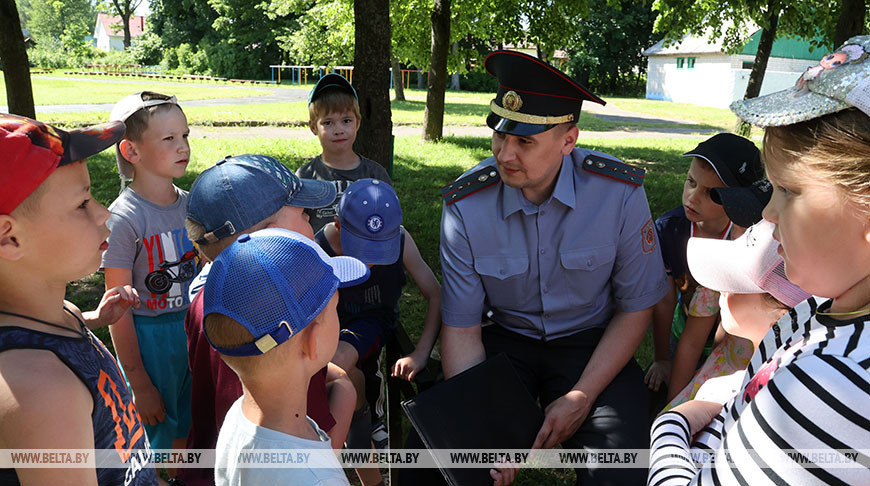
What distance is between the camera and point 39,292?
4.96 ft

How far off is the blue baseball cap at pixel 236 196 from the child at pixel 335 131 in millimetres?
1577

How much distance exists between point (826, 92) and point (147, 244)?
254 cm

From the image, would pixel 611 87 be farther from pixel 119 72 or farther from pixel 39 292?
pixel 39 292

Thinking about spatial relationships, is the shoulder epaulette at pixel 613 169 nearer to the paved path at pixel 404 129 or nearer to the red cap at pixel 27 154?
the red cap at pixel 27 154

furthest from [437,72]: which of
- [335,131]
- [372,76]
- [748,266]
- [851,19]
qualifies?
[748,266]

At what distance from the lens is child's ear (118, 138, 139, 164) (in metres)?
2.79

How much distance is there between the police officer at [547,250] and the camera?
8.85 ft

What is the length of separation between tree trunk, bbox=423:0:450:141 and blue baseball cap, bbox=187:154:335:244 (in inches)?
419

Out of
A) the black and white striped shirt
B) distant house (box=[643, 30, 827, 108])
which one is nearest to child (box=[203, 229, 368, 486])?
the black and white striped shirt

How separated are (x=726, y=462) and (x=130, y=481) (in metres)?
1.45

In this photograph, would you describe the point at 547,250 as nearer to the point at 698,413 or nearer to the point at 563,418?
the point at 563,418

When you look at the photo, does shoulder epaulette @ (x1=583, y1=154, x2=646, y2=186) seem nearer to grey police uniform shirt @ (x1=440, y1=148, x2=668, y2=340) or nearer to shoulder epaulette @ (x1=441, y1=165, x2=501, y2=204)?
grey police uniform shirt @ (x1=440, y1=148, x2=668, y2=340)

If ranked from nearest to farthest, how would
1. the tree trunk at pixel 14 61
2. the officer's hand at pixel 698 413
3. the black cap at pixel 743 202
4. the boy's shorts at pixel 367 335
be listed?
the officer's hand at pixel 698 413 → the black cap at pixel 743 202 → the boy's shorts at pixel 367 335 → the tree trunk at pixel 14 61

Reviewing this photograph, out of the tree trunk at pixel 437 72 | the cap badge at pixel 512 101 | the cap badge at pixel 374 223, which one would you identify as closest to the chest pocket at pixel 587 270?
the cap badge at pixel 512 101
